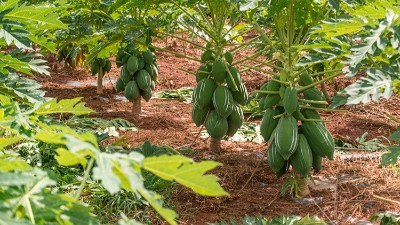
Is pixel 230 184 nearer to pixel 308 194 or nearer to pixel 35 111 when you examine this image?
pixel 308 194

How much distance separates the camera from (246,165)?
4.65 metres

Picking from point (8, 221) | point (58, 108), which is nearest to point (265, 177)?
point (58, 108)

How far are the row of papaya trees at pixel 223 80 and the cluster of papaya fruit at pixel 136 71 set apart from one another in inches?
0.5

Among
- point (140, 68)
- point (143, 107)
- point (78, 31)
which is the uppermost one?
point (78, 31)

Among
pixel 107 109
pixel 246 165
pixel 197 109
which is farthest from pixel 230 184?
pixel 107 109

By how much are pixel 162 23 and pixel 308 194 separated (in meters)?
1.81

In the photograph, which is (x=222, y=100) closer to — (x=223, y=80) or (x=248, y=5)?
(x=223, y=80)

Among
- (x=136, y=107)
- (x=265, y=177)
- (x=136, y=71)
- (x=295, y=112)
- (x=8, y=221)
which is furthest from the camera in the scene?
(x=136, y=107)

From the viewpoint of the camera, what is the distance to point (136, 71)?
23.7 ft

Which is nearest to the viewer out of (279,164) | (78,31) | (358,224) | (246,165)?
(358,224)

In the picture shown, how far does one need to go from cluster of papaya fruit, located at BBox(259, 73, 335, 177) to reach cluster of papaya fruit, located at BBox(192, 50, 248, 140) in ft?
2.22

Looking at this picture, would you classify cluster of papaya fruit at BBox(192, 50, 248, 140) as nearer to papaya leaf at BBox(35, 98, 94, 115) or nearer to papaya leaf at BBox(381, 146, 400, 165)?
papaya leaf at BBox(381, 146, 400, 165)

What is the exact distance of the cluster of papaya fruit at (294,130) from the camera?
386 centimetres

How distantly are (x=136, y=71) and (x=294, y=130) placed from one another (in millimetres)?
3663
